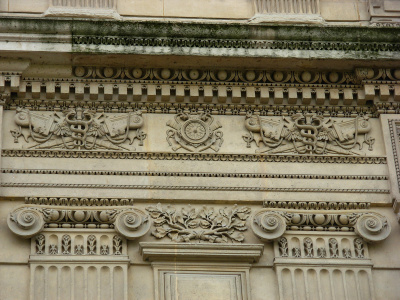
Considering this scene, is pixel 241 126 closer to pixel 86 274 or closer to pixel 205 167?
pixel 205 167

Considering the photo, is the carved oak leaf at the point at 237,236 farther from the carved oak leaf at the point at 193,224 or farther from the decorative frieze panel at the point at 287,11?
the decorative frieze panel at the point at 287,11

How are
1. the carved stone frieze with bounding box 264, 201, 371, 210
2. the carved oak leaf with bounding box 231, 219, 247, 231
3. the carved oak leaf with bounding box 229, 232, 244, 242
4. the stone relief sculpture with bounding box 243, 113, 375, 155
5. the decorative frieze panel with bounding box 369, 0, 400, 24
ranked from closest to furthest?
the carved oak leaf with bounding box 229, 232, 244, 242
the carved oak leaf with bounding box 231, 219, 247, 231
the carved stone frieze with bounding box 264, 201, 371, 210
the stone relief sculpture with bounding box 243, 113, 375, 155
the decorative frieze panel with bounding box 369, 0, 400, 24

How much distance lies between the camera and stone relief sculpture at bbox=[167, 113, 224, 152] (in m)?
16.6

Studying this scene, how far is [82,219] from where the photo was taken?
1590 centimetres

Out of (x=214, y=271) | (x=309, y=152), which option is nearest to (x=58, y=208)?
(x=214, y=271)

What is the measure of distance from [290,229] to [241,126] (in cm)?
148

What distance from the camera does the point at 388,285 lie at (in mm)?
15922

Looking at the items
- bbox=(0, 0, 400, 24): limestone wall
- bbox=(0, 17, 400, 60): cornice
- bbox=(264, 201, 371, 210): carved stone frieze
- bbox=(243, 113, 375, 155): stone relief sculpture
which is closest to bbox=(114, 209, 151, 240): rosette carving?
bbox=(264, 201, 371, 210): carved stone frieze

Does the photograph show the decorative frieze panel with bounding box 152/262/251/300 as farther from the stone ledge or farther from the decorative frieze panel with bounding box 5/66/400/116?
the decorative frieze panel with bounding box 5/66/400/116

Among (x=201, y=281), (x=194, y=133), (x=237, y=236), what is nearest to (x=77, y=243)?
(x=201, y=281)

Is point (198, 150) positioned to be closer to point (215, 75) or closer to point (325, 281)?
point (215, 75)

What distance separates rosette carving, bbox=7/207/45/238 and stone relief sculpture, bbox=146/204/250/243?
124cm

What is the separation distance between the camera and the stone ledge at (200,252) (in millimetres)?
15742

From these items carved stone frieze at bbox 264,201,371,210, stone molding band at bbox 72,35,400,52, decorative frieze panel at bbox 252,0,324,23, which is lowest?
carved stone frieze at bbox 264,201,371,210
